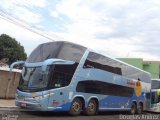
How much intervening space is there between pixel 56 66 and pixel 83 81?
2500mm

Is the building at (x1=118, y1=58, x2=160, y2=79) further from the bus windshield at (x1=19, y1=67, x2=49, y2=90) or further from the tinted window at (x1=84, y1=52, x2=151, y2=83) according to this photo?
the bus windshield at (x1=19, y1=67, x2=49, y2=90)

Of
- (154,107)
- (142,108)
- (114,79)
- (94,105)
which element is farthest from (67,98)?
(154,107)

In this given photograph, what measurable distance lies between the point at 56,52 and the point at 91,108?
4525 millimetres

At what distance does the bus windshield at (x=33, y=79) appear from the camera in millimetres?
16047

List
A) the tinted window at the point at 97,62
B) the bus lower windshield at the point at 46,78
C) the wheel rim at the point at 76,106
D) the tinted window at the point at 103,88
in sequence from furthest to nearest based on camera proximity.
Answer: the tinted window at the point at 97,62 → the tinted window at the point at 103,88 → the wheel rim at the point at 76,106 → the bus lower windshield at the point at 46,78

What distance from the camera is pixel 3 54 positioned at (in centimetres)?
5619

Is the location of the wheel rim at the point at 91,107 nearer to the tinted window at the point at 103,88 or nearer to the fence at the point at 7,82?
the tinted window at the point at 103,88

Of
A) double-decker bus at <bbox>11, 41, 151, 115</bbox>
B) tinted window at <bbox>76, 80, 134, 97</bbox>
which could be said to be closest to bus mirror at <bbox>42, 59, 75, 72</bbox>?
double-decker bus at <bbox>11, 41, 151, 115</bbox>

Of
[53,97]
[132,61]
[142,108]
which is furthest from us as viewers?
[132,61]

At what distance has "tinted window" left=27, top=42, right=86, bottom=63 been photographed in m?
16.8

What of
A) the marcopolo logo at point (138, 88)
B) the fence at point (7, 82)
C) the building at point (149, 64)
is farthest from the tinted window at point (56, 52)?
the building at point (149, 64)

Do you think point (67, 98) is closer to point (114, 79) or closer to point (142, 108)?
point (114, 79)

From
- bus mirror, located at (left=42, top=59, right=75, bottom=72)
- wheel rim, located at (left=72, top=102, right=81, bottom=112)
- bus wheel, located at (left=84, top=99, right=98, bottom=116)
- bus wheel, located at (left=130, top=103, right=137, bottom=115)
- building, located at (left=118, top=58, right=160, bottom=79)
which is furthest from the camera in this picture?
building, located at (left=118, top=58, right=160, bottom=79)

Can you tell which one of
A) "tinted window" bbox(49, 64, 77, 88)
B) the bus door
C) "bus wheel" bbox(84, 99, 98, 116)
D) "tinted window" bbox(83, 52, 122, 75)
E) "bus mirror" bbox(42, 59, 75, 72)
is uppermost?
"tinted window" bbox(83, 52, 122, 75)
